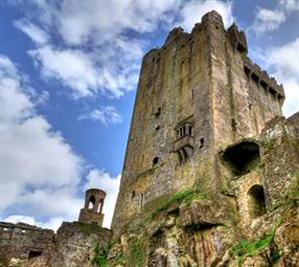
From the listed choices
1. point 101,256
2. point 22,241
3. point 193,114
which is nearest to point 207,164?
point 193,114

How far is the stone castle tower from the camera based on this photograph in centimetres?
2383

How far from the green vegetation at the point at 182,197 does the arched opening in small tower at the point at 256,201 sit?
87.2 inches

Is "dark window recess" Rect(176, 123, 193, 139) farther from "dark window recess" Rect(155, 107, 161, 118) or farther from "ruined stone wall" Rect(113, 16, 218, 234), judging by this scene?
"dark window recess" Rect(155, 107, 161, 118)

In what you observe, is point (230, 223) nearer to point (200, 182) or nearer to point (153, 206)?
point (200, 182)

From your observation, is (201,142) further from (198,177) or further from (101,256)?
(101,256)

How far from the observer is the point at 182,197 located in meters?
21.7

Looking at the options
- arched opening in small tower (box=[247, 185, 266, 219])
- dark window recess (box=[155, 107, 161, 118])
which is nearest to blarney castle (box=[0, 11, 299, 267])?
arched opening in small tower (box=[247, 185, 266, 219])

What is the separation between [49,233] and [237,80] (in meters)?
16.2

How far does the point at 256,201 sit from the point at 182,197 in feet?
12.4

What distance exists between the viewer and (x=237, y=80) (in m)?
29.3

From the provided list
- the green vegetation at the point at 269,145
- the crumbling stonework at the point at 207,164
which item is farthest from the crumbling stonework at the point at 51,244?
the green vegetation at the point at 269,145

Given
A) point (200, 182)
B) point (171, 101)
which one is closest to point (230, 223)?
point (200, 182)

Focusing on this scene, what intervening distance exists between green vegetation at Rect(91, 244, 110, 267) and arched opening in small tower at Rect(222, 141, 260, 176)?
8.71 meters

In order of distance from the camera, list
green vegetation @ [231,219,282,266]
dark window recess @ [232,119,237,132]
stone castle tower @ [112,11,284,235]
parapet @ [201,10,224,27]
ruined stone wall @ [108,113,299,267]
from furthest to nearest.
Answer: parapet @ [201,10,224,27]
dark window recess @ [232,119,237,132]
stone castle tower @ [112,11,284,235]
ruined stone wall @ [108,113,299,267]
green vegetation @ [231,219,282,266]
